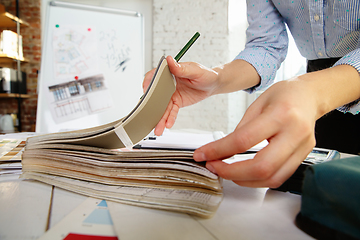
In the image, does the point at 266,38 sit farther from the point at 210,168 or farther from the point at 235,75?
the point at 210,168

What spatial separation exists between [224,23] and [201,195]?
3.23 metres

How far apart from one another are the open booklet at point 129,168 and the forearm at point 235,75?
276 mm

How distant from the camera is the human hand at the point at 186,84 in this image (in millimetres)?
527

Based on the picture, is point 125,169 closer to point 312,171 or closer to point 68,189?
point 68,189

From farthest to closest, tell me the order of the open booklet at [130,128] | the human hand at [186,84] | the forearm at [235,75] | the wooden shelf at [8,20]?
the wooden shelf at [8,20] → the forearm at [235,75] → the human hand at [186,84] → the open booklet at [130,128]

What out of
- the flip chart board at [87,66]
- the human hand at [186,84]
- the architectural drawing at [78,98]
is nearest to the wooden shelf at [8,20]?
the flip chart board at [87,66]

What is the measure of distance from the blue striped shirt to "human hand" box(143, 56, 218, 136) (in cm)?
17

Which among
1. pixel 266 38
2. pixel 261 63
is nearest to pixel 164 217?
pixel 261 63

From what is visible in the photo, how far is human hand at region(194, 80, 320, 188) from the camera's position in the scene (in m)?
0.27

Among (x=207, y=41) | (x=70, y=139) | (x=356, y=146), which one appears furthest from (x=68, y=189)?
(x=207, y=41)

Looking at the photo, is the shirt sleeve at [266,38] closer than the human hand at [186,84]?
No

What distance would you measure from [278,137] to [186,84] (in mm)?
421

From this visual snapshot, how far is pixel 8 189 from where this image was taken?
35 cm

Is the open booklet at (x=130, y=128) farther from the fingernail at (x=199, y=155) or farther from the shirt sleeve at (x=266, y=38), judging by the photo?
the shirt sleeve at (x=266, y=38)
